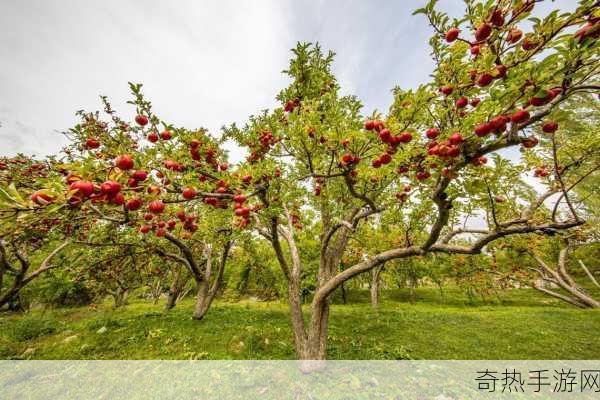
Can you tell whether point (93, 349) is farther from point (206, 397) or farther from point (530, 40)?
point (530, 40)

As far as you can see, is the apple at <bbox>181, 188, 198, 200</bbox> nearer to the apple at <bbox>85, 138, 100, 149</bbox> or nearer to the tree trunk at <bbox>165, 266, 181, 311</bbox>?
the apple at <bbox>85, 138, 100, 149</bbox>

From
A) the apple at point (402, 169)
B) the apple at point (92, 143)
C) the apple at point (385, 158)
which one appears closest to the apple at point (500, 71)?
the apple at point (385, 158)

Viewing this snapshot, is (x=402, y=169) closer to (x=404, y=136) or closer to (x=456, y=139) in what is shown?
(x=404, y=136)

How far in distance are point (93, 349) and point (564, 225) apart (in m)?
13.0

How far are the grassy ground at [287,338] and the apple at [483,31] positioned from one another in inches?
326

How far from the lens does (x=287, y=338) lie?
8734 mm

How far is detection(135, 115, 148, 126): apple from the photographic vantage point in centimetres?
350

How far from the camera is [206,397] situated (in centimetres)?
520

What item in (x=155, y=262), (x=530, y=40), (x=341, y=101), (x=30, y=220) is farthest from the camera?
(x=155, y=262)

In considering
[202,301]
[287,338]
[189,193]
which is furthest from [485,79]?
[202,301]

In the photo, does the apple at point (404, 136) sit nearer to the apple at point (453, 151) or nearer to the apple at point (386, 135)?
the apple at point (386, 135)

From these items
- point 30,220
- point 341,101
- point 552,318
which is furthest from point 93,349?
point 552,318

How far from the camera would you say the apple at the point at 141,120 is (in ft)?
11.5

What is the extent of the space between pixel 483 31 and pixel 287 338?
973 centimetres
